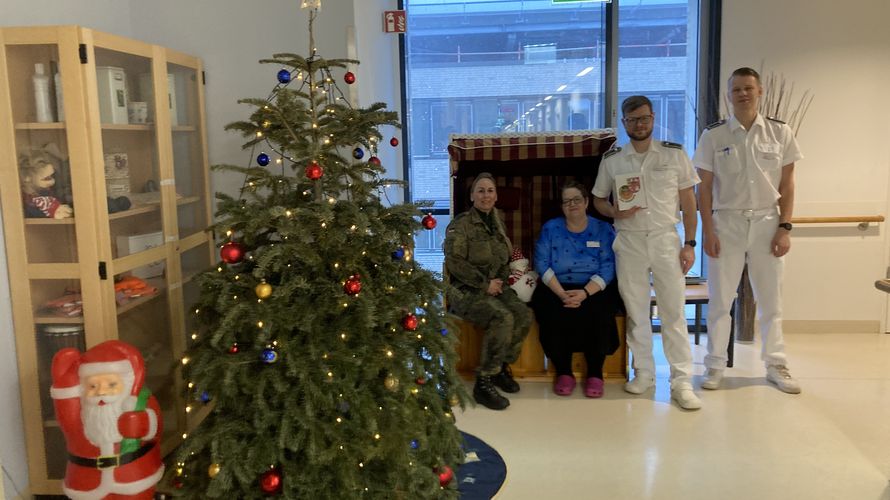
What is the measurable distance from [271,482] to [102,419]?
24.9 inches

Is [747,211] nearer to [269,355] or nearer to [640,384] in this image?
[640,384]

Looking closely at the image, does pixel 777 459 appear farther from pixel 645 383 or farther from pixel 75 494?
pixel 75 494

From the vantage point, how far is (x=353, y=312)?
2283 mm

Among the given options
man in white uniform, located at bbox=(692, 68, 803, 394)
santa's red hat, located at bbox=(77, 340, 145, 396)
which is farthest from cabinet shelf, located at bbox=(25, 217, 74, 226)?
man in white uniform, located at bbox=(692, 68, 803, 394)

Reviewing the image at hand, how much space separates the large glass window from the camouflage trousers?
126 cm

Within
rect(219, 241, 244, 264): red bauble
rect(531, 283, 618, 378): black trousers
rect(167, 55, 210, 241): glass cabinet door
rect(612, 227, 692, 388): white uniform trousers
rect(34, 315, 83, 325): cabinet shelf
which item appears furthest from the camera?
rect(531, 283, 618, 378): black trousers

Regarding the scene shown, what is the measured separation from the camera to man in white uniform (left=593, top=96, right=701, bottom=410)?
3635 millimetres

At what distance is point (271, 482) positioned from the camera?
2.16 m

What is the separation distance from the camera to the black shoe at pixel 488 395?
3.64 metres

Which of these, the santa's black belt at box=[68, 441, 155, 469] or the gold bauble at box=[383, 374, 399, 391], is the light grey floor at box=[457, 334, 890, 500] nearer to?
the gold bauble at box=[383, 374, 399, 391]

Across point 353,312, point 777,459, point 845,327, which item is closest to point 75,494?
point 353,312

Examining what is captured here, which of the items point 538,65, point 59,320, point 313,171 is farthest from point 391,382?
point 538,65

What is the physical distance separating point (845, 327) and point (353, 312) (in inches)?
154

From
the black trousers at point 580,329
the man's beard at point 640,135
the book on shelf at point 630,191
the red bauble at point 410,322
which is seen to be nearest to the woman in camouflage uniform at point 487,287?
the black trousers at point 580,329
